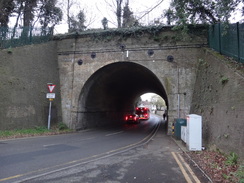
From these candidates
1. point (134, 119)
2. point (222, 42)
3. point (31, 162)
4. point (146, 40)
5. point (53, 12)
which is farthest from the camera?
point (134, 119)

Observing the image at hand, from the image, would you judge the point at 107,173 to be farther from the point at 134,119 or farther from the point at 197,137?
the point at 134,119

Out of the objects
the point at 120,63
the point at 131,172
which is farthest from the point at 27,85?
the point at 131,172

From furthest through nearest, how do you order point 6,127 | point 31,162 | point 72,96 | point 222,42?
point 72,96 < point 6,127 < point 222,42 < point 31,162

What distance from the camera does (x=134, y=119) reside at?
33.7m

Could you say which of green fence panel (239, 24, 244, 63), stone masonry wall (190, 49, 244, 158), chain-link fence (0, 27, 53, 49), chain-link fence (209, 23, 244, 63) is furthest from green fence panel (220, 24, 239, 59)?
chain-link fence (0, 27, 53, 49)

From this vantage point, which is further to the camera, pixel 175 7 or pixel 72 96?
pixel 72 96

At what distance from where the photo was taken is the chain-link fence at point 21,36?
17453 mm

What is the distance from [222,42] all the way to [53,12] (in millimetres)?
20693

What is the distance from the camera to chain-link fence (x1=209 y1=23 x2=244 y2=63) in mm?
10641

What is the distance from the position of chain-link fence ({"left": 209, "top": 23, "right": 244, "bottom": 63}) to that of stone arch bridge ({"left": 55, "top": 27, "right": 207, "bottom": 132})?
3.28 meters

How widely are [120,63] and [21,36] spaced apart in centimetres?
870

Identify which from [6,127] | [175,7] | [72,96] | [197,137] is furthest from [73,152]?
[72,96]

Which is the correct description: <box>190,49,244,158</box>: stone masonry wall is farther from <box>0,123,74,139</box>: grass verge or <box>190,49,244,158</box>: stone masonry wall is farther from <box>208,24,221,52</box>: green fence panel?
<box>0,123,74,139</box>: grass verge

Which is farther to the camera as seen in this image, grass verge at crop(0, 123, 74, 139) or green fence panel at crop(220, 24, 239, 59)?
grass verge at crop(0, 123, 74, 139)
